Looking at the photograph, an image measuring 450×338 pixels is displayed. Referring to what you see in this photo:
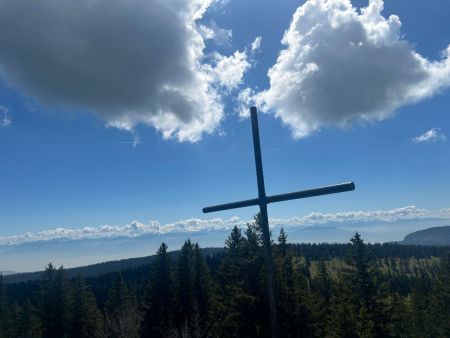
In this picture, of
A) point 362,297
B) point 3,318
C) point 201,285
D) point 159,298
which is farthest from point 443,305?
point 3,318

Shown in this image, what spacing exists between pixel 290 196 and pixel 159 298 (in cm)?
3570

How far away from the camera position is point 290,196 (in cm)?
539

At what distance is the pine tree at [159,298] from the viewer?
37.2 m

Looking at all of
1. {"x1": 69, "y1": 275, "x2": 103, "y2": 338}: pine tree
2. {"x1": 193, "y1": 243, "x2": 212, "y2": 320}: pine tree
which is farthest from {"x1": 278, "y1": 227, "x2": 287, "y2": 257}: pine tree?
{"x1": 69, "y1": 275, "x2": 103, "y2": 338}: pine tree

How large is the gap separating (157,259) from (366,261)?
20704mm

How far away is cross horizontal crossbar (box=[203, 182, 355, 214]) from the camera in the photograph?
4863 mm

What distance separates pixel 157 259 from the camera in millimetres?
39500

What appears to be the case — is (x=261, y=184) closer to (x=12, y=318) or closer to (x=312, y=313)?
(x=312, y=313)

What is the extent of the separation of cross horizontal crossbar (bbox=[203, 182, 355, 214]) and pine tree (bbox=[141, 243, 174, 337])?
1300 inches

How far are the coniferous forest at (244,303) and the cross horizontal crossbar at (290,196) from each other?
15.1 meters

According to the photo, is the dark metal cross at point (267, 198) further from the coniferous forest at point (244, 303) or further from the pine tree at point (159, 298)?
the pine tree at point (159, 298)

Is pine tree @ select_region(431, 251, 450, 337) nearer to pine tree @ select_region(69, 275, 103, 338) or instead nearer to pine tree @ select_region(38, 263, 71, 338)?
pine tree @ select_region(69, 275, 103, 338)

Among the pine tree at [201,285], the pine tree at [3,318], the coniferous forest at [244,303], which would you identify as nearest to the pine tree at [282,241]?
the coniferous forest at [244,303]

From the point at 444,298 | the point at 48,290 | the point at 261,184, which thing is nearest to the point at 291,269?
the point at 444,298
